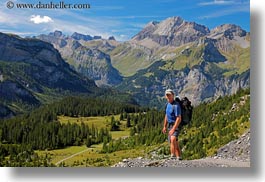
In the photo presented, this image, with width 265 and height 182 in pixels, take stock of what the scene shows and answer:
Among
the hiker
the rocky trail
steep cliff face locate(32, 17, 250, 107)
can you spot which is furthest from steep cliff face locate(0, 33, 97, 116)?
the hiker

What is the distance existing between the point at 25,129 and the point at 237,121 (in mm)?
7311

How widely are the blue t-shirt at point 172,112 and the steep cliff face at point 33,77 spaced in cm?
10205

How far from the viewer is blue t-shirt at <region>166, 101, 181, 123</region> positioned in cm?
955

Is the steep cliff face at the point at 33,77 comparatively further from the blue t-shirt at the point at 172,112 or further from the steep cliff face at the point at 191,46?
the blue t-shirt at the point at 172,112

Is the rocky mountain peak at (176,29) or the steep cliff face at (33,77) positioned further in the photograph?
the steep cliff face at (33,77)

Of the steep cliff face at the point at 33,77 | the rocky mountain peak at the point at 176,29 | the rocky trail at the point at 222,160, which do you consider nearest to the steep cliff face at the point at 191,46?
the rocky mountain peak at the point at 176,29

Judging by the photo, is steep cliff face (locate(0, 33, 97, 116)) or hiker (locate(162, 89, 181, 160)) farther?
steep cliff face (locate(0, 33, 97, 116))

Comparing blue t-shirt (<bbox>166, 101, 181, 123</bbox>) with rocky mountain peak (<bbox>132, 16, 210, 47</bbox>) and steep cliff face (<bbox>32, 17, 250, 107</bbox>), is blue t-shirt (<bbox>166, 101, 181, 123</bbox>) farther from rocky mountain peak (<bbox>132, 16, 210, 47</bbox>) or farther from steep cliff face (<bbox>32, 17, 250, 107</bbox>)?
rocky mountain peak (<bbox>132, 16, 210, 47</bbox>)

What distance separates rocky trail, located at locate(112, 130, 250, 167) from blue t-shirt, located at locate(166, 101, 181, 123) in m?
1.24

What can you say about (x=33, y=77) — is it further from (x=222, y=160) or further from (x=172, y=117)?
(x=172, y=117)

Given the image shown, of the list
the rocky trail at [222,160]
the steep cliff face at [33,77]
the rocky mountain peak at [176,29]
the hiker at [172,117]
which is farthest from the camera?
the steep cliff face at [33,77]

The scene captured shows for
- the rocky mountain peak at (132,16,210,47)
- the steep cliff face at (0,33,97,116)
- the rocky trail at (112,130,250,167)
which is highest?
the steep cliff face at (0,33,97,116)

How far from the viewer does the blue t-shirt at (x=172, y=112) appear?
955 cm

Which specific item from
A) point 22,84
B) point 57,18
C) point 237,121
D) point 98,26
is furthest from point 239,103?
point 22,84
